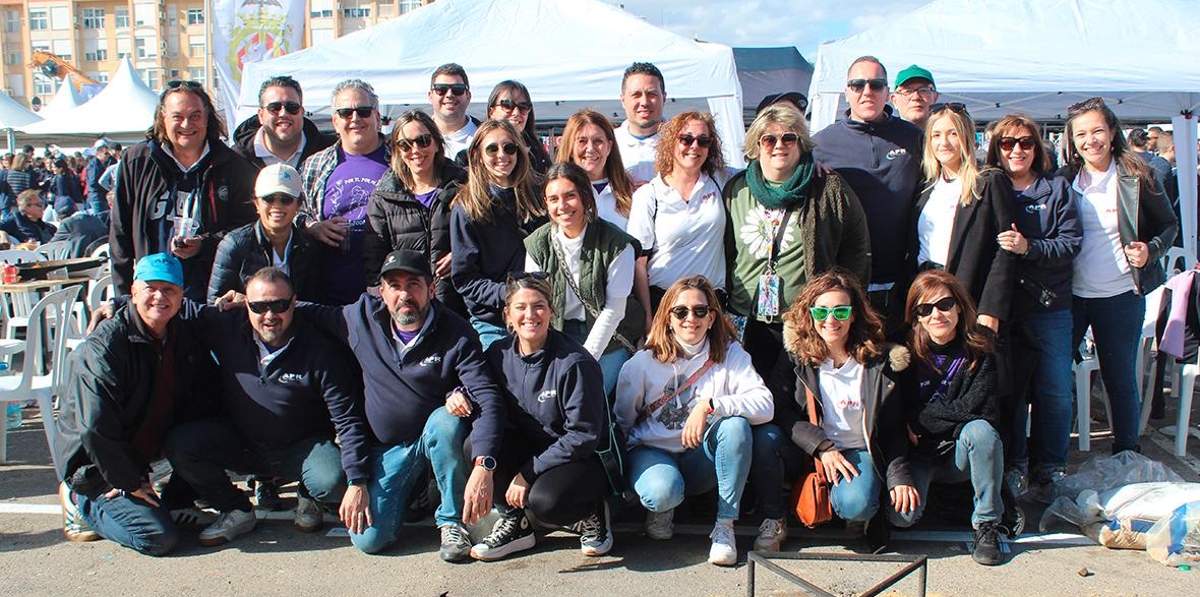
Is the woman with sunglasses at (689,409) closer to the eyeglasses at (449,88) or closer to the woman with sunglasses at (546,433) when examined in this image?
the woman with sunglasses at (546,433)

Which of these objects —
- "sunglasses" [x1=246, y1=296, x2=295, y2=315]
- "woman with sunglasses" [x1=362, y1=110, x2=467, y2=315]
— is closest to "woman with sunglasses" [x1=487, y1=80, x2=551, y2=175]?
"woman with sunglasses" [x1=362, y1=110, x2=467, y2=315]

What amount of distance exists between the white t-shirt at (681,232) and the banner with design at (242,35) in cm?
653

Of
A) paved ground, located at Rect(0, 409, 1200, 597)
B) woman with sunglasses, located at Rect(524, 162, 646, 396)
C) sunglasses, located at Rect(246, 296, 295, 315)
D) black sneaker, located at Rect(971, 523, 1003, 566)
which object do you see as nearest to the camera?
paved ground, located at Rect(0, 409, 1200, 597)

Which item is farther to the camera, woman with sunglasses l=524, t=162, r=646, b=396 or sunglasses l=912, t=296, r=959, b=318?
woman with sunglasses l=524, t=162, r=646, b=396

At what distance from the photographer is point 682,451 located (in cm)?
380

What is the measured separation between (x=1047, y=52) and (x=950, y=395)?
16.8 ft

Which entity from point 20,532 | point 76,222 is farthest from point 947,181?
point 76,222

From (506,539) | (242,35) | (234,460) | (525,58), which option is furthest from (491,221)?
(242,35)

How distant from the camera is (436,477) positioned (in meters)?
3.76

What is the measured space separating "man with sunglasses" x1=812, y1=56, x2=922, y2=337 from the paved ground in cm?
114

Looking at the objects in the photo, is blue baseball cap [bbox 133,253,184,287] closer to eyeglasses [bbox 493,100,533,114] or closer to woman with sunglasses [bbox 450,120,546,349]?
woman with sunglasses [bbox 450,120,546,349]

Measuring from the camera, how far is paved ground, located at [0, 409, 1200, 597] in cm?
335

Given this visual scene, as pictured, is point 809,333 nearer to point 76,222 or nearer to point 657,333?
point 657,333

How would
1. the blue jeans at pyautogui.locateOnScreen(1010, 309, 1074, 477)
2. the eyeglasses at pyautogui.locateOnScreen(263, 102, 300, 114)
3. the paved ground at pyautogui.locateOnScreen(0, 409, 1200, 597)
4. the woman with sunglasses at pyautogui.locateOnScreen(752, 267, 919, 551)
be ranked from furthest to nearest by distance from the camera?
1. the eyeglasses at pyautogui.locateOnScreen(263, 102, 300, 114)
2. the blue jeans at pyautogui.locateOnScreen(1010, 309, 1074, 477)
3. the woman with sunglasses at pyautogui.locateOnScreen(752, 267, 919, 551)
4. the paved ground at pyautogui.locateOnScreen(0, 409, 1200, 597)
